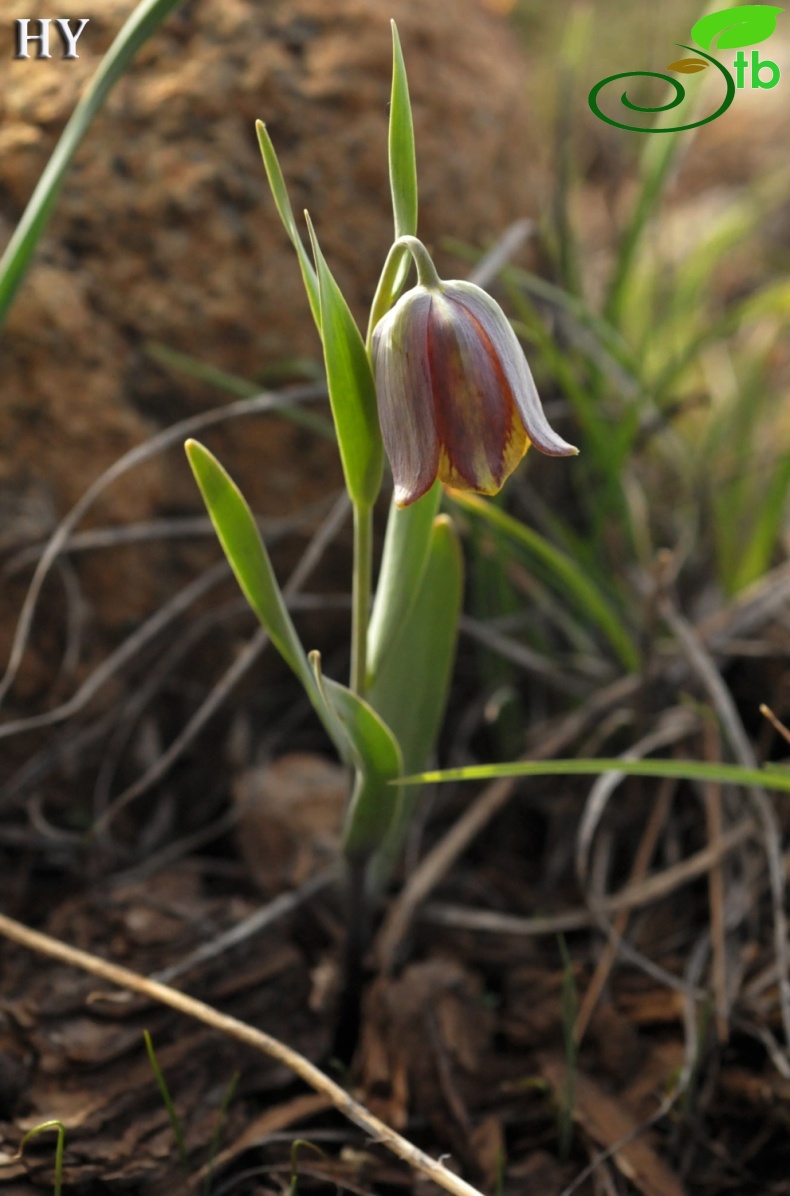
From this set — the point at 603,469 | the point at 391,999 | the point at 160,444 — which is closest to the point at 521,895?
the point at 391,999

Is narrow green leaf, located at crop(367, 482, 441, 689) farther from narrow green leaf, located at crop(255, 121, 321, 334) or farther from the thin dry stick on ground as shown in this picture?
the thin dry stick on ground

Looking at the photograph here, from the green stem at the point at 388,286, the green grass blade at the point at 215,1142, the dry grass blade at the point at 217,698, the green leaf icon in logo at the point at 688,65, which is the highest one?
the green leaf icon in logo at the point at 688,65

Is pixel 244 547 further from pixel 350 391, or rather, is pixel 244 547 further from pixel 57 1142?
pixel 57 1142

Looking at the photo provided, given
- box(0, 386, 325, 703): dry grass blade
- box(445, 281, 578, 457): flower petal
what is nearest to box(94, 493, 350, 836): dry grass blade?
box(0, 386, 325, 703): dry grass blade

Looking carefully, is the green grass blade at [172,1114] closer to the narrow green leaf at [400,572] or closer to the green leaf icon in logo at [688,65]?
the narrow green leaf at [400,572]

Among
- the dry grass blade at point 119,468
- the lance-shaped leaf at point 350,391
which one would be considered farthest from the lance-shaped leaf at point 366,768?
the dry grass blade at point 119,468
